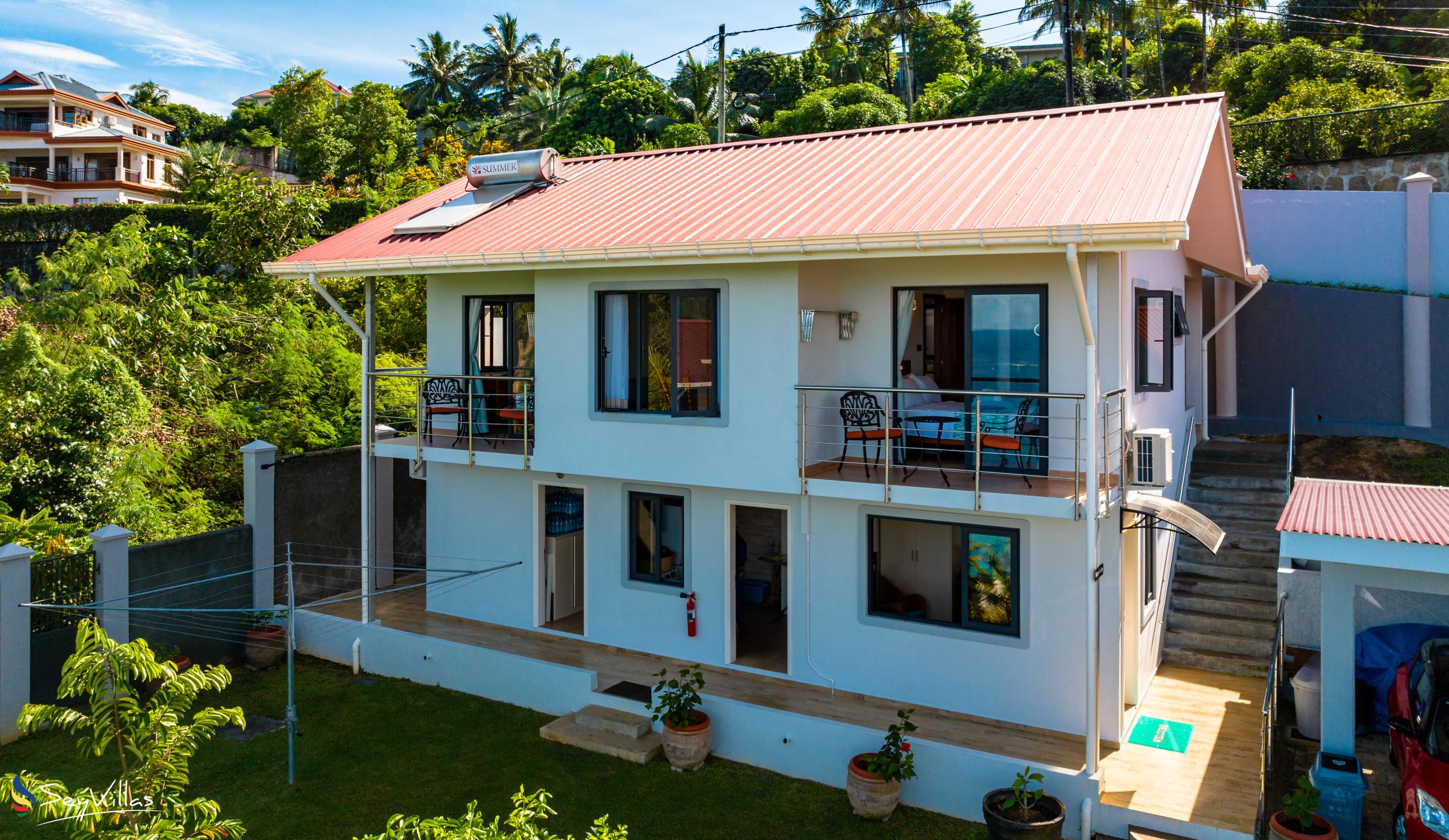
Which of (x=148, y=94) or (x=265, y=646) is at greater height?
(x=148, y=94)

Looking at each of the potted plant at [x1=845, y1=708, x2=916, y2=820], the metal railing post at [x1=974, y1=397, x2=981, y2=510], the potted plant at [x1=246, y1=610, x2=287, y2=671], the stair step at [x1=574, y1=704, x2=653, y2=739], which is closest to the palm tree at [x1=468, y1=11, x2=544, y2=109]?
the potted plant at [x1=246, y1=610, x2=287, y2=671]

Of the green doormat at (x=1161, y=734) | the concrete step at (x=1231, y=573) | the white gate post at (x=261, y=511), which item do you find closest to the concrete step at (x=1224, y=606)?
the concrete step at (x=1231, y=573)

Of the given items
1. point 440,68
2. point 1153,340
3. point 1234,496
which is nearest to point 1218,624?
point 1234,496

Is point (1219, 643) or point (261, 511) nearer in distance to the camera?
point (1219, 643)

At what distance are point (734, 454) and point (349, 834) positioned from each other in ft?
17.7

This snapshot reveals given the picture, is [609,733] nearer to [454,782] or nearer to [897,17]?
[454,782]

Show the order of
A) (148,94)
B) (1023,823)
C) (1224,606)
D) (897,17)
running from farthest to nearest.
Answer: (148,94)
(897,17)
(1224,606)
(1023,823)

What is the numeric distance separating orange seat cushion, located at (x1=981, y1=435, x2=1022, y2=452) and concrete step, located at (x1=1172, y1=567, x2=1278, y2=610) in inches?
169

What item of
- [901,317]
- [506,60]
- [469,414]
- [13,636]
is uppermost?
[506,60]

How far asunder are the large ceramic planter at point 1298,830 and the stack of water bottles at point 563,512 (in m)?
9.10

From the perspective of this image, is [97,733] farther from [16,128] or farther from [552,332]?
[16,128]

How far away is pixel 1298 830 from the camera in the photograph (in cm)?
811

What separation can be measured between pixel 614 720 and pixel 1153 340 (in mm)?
7630

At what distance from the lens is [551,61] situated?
54.8m
